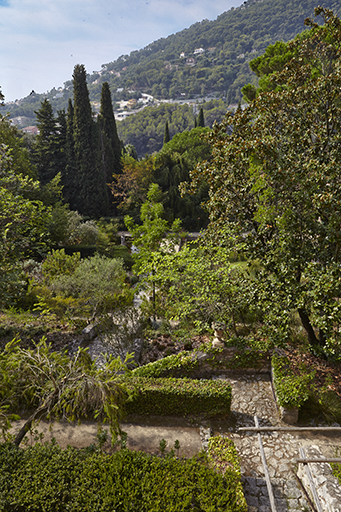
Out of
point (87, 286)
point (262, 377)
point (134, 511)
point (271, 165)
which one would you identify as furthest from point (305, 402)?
point (87, 286)

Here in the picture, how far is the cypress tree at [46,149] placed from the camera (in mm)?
27516

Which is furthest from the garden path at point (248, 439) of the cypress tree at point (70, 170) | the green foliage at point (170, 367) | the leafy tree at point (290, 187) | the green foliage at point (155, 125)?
the green foliage at point (155, 125)

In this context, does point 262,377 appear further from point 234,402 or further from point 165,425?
point 165,425

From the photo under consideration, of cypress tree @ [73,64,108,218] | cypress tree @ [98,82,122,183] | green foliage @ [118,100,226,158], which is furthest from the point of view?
green foliage @ [118,100,226,158]

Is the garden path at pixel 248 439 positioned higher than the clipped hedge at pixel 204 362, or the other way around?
the clipped hedge at pixel 204 362

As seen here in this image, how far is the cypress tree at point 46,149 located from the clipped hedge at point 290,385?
26737 millimetres

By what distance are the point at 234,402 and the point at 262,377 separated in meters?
1.32

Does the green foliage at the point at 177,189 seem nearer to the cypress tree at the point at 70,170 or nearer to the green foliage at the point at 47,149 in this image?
the cypress tree at the point at 70,170

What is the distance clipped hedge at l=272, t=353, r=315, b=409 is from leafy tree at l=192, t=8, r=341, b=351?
1074mm

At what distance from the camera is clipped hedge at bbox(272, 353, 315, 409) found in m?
6.71

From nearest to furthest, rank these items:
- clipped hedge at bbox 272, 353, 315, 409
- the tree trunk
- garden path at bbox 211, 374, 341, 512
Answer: garden path at bbox 211, 374, 341, 512 < clipped hedge at bbox 272, 353, 315, 409 < the tree trunk

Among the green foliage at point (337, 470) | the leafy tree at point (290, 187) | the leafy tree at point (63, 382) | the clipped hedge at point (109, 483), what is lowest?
the green foliage at point (337, 470)

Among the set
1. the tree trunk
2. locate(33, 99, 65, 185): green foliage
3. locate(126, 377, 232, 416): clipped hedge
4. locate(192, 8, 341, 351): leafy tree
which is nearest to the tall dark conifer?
locate(33, 99, 65, 185): green foliage

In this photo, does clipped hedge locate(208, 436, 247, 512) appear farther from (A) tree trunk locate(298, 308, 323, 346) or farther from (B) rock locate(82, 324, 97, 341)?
(B) rock locate(82, 324, 97, 341)
